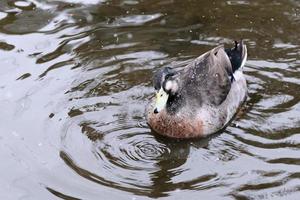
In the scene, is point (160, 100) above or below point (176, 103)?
above

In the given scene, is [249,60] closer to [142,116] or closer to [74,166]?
[142,116]

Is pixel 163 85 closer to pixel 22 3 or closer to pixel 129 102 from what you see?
pixel 129 102

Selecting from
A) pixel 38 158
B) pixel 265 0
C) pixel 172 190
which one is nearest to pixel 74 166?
pixel 38 158

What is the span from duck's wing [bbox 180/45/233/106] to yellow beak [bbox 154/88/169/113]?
1.66 feet

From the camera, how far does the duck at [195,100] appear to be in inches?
348

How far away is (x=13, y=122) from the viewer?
368 inches

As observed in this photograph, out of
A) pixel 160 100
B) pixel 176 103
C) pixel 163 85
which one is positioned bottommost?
pixel 176 103

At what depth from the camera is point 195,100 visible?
9203mm

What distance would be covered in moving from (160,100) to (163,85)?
19 centimetres

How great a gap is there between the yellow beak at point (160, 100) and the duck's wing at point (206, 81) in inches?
19.9

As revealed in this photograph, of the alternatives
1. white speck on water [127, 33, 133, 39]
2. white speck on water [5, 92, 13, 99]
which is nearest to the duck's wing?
white speck on water [127, 33, 133, 39]

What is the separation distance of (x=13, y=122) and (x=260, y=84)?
11.6 ft

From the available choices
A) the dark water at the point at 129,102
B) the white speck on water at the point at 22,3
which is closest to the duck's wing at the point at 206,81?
the dark water at the point at 129,102

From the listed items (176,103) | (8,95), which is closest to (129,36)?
(8,95)
